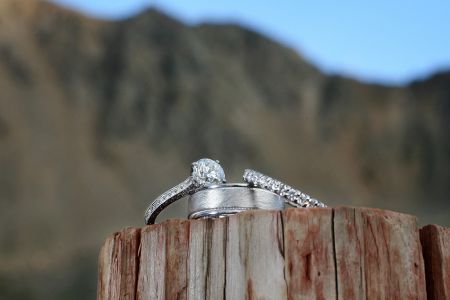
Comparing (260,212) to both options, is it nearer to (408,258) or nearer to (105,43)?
(408,258)

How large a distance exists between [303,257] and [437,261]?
321mm

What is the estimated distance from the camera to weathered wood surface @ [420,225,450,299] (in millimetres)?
1688

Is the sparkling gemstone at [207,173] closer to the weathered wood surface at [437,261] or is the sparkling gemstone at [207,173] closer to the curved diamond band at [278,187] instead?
the curved diamond band at [278,187]

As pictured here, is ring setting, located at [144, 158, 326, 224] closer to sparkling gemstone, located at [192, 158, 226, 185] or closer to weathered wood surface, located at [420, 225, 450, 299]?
sparkling gemstone, located at [192, 158, 226, 185]

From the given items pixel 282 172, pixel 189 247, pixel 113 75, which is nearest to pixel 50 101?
pixel 113 75

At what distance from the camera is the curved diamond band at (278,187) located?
182cm

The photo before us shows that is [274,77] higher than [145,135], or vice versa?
[274,77]

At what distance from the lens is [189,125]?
22.9 meters

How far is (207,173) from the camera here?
1.90 m

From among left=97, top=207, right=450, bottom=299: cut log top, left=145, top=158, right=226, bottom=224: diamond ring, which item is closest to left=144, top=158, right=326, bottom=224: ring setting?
left=145, top=158, right=226, bottom=224: diamond ring

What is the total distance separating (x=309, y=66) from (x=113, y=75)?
258 inches

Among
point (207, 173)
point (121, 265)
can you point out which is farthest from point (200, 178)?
point (121, 265)

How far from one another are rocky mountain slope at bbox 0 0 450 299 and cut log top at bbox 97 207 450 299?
1830 centimetres

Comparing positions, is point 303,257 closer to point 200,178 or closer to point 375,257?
point 375,257
